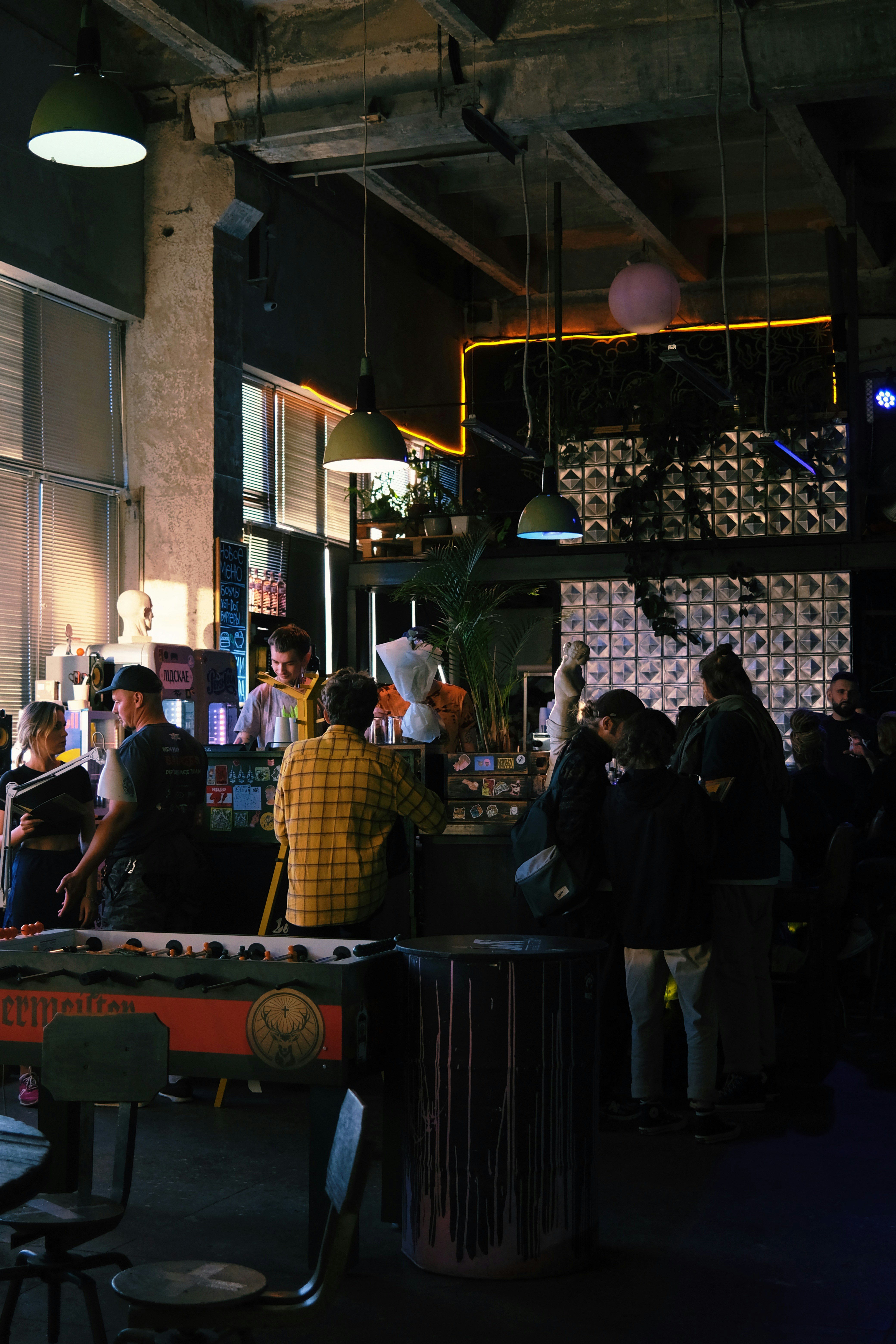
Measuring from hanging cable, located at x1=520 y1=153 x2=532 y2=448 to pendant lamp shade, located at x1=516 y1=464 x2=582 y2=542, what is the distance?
1.89ft

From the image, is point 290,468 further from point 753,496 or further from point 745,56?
point 745,56

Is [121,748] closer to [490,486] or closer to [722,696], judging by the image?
[722,696]

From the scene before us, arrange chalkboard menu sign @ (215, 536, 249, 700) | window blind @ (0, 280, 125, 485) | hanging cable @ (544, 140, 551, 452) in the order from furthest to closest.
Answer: hanging cable @ (544, 140, 551, 452) < chalkboard menu sign @ (215, 536, 249, 700) < window blind @ (0, 280, 125, 485)

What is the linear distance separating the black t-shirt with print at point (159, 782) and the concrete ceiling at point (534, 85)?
4082mm

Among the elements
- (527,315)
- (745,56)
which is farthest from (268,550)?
(745,56)

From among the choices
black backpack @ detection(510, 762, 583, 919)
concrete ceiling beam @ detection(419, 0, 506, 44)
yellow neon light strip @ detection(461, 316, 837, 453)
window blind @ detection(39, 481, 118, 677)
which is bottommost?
black backpack @ detection(510, 762, 583, 919)

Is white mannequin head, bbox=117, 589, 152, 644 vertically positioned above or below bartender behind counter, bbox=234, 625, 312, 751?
above

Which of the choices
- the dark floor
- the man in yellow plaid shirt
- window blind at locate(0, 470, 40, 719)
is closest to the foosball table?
the dark floor

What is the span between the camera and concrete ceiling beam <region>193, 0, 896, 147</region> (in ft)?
24.1

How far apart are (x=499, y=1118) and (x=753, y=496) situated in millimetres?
8498

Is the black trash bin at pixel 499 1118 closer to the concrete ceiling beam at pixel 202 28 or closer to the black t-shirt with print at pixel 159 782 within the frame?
the black t-shirt with print at pixel 159 782

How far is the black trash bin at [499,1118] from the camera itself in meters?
3.58

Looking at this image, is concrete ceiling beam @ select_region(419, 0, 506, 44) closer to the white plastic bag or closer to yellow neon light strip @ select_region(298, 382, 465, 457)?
yellow neon light strip @ select_region(298, 382, 465, 457)

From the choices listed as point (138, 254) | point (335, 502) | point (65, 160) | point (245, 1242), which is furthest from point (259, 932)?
point (335, 502)
